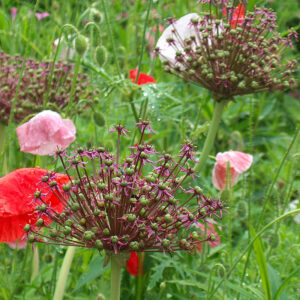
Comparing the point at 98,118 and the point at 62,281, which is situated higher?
the point at 98,118

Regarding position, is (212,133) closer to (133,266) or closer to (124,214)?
(133,266)

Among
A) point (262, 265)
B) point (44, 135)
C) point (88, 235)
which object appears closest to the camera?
point (88, 235)

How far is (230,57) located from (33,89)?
0.75 m

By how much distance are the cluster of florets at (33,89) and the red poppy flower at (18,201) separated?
1.93 ft

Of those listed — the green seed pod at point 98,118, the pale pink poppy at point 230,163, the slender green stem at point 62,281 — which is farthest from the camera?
the green seed pod at point 98,118

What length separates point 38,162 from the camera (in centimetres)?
158

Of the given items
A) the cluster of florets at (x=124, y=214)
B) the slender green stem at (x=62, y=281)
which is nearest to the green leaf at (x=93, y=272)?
the slender green stem at (x=62, y=281)

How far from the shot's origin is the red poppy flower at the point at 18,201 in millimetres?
1197

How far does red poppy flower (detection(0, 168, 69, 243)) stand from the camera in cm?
120

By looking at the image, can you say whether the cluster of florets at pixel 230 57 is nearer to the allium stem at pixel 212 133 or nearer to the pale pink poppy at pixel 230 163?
the allium stem at pixel 212 133

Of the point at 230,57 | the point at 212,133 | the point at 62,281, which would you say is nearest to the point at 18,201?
the point at 62,281

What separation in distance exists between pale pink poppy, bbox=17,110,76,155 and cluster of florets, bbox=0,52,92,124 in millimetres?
339

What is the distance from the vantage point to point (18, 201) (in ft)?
3.98

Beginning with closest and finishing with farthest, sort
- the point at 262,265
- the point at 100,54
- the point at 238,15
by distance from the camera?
1. the point at 262,265
2. the point at 238,15
3. the point at 100,54
